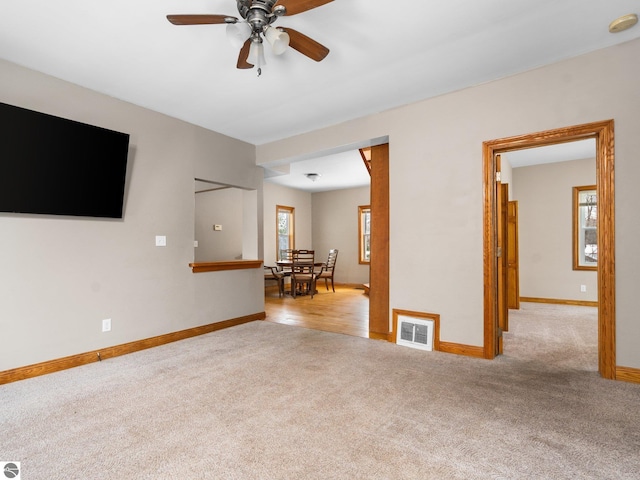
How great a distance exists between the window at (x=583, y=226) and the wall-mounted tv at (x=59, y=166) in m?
7.30

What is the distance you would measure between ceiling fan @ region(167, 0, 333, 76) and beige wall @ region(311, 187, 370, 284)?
22.4 feet

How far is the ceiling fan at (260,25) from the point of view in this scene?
1.88m

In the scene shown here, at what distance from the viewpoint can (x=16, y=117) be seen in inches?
105

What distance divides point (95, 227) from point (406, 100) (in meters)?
3.43

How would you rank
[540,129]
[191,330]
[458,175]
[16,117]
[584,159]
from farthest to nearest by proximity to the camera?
1. [584,159]
2. [191,330]
3. [458,175]
4. [540,129]
5. [16,117]

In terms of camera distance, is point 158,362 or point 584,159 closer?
point 158,362

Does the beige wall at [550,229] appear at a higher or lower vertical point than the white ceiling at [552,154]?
lower

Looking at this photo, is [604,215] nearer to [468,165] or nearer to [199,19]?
[468,165]

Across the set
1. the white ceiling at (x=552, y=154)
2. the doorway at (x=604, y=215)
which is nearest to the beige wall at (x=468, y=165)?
the doorway at (x=604, y=215)

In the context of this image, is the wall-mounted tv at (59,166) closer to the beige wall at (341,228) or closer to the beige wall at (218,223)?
the beige wall at (218,223)

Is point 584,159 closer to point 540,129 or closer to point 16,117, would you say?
point 540,129

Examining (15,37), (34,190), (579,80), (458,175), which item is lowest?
(34,190)

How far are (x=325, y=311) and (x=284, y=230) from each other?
12.9ft

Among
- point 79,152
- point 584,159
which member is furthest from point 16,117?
point 584,159
